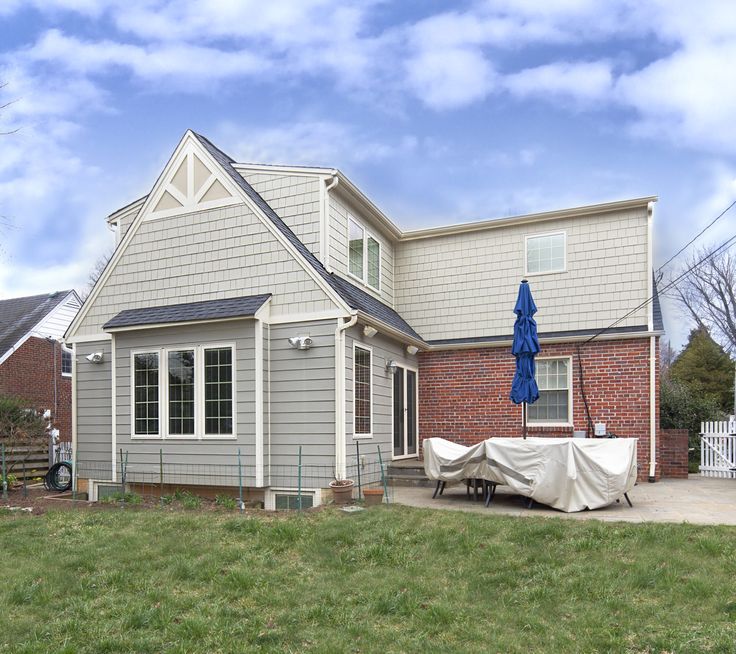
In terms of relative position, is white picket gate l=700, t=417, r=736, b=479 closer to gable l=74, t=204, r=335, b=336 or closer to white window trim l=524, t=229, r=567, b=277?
white window trim l=524, t=229, r=567, b=277

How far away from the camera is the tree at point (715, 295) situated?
29.7 metres

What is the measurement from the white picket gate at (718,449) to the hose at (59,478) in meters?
13.9

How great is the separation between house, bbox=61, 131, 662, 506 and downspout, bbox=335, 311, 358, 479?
23 mm

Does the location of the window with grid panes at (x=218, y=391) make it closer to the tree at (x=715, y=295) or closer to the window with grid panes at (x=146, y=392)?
the window with grid panes at (x=146, y=392)

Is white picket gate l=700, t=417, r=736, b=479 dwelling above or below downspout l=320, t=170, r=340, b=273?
below

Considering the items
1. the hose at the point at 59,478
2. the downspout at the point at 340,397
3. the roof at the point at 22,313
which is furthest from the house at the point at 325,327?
the roof at the point at 22,313

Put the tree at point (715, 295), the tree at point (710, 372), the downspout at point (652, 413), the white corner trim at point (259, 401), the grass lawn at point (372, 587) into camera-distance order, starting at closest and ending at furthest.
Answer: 1. the grass lawn at point (372, 587)
2. the white corner trim at point (259, 401)
3. the downspout at point (652, 413)
4. the tree at point (710, 372)
5. the tree at point (715, 295)

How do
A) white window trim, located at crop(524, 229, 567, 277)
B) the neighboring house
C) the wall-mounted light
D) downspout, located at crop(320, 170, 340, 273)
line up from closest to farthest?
the wall-mounted light < downspout, located at crop(320, 170, 340, 273) < white window trim, located at crop(524, 229, 567, 277) < the neighboring house

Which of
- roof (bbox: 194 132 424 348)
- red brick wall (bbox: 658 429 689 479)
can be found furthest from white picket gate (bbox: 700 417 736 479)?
roof (bbox: 194 132 424 348)

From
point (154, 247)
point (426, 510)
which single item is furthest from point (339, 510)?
point (154, 247)

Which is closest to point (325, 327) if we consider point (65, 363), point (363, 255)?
point (363, 255)

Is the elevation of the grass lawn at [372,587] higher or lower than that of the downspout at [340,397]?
lower

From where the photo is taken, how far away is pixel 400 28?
12750mm

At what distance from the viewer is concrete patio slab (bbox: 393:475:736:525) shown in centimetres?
817
